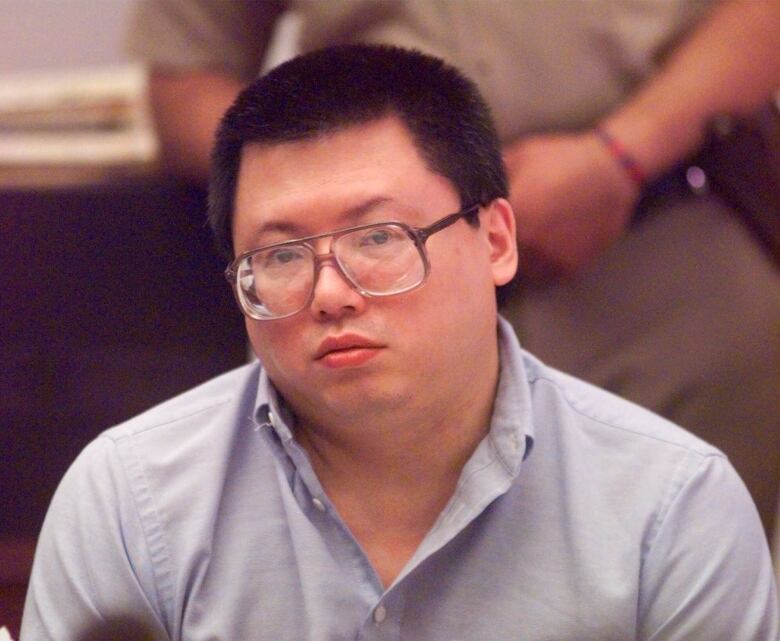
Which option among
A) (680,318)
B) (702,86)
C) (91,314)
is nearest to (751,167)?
(702,86)

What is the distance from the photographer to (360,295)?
105cm

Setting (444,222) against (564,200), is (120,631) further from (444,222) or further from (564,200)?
(564,200)

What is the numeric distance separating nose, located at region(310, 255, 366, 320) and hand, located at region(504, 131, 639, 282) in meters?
0.57

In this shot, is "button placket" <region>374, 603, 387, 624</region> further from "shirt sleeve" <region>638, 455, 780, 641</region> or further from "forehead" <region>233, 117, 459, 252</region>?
"forehead" <region>233, 117, 459, 252</region>

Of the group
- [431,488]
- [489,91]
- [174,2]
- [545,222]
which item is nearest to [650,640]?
[431,488]

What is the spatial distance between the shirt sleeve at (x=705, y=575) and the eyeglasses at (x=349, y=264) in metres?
0.39

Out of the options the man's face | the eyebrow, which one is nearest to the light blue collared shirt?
the man's face

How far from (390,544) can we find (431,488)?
8 centimetres

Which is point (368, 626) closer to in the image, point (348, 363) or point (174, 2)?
point (348, 363)

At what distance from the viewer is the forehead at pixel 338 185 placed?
107 cm

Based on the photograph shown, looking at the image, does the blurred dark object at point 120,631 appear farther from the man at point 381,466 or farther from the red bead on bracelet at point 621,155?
the red bead on bracelet at point 621,155

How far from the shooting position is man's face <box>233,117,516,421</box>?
3.45 feet

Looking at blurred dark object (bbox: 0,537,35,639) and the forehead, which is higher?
the forehead

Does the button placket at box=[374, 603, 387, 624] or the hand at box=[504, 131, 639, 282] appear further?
the hand at box=[504, 131, 639, 282]
